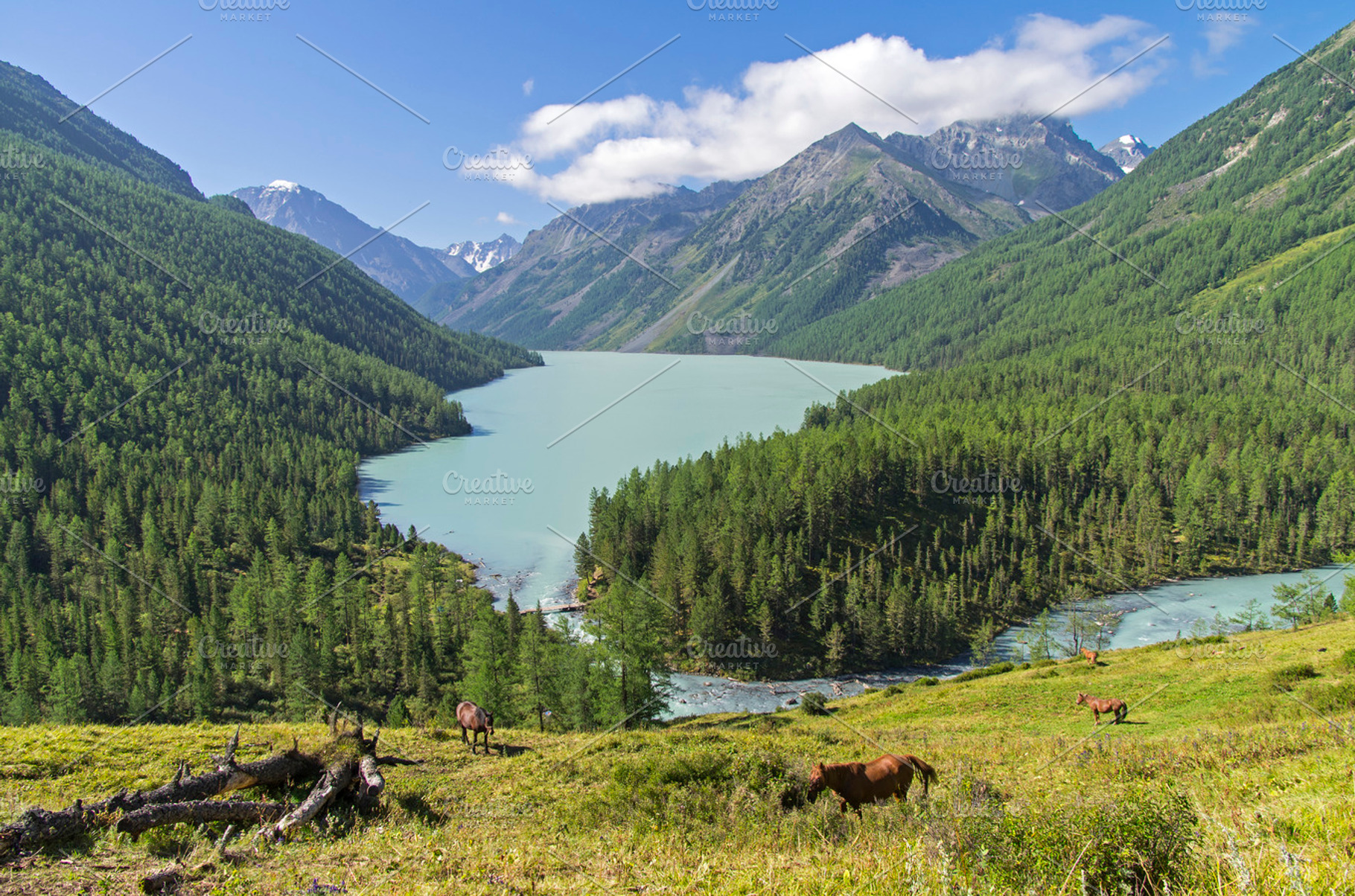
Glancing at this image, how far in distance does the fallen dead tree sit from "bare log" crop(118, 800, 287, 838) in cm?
1

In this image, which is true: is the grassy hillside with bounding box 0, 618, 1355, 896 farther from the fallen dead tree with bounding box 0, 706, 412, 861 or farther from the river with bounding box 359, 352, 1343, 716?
the river with bounding box 359, 352, 1343, 716

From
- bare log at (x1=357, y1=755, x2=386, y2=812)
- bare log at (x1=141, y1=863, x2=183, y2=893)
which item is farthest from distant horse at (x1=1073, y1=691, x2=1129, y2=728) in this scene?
bare log at (x1=141, y1=863, x2=183, y2=893)

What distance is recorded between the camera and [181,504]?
90.7m

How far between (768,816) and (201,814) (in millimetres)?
10529

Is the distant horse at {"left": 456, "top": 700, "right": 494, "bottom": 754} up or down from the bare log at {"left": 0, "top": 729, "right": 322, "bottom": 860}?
down

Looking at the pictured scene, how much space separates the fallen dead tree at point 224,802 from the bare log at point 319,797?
1 centimetres

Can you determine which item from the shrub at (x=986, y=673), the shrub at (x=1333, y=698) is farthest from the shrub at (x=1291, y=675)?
the shrub at (x=986, y=673)

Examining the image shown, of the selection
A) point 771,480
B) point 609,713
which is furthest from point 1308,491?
point 609,713

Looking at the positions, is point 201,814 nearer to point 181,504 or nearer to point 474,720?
point 474,720

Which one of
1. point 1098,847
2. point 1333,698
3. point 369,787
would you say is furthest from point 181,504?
point 1333,698

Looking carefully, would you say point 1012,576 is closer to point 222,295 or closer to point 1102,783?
point 1102,783

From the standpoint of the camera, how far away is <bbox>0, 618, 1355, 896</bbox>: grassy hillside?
304 inches

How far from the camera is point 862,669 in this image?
203 ft

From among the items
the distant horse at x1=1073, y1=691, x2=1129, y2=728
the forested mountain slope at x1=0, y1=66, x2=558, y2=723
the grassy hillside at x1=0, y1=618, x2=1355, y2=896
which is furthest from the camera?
the forested mountain slope at x1=0, y1=66, x2=558, y2=723
